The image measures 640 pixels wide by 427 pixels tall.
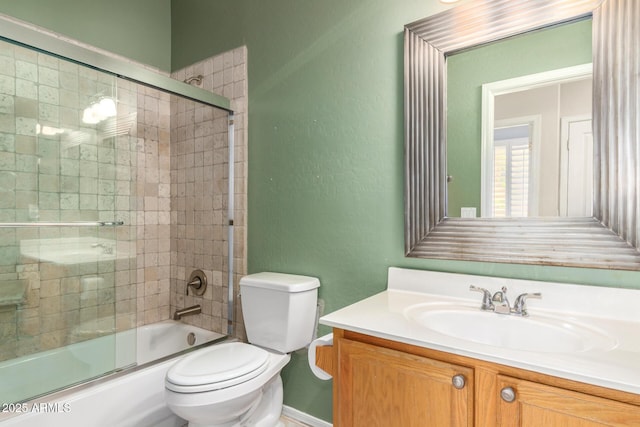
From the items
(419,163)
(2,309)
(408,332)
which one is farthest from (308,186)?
(2,309)

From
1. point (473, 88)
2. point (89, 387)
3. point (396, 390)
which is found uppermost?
point (473, 88)

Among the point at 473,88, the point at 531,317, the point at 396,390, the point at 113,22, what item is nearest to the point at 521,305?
the point at 531,317

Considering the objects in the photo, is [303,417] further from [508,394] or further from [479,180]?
[479,180]

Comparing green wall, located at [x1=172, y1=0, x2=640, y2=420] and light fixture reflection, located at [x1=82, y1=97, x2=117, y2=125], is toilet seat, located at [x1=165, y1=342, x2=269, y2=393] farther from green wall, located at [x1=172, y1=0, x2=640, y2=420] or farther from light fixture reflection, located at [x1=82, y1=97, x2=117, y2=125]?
light fixture reflection, located at [x1=82, y1=97, x2=117, y2=125]

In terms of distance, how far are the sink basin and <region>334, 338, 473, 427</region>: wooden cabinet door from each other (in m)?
0.12

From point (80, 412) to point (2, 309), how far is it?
0.69 metres

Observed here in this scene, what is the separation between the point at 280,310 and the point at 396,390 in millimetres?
781

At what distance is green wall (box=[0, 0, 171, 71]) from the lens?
1.92 m

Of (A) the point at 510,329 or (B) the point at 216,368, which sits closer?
(A) the point at 510,329

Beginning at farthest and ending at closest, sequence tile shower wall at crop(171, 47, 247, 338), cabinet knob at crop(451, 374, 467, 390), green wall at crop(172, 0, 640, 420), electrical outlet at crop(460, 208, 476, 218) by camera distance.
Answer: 1. tile shower wall at crop(171, 47, 247, 338)
2. green wall at crop(172, 0, 640, 420)
3. electrical outlet at crop(460, 208, 476, 218)
4. cabinet knob at crop(451, 374, 467, 390)

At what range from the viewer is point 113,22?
2.22 meters

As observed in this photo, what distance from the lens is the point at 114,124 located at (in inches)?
74.4

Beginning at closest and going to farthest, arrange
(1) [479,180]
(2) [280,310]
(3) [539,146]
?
(3) [539,146], (1) [479,180], (2) [280,310]

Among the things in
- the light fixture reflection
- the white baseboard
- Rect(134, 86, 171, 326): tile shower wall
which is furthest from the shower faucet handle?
the light fixture reflection
